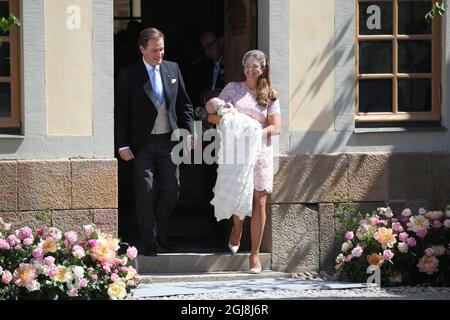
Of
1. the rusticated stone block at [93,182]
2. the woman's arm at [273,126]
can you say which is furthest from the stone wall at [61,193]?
the woman's arm at [273,126]

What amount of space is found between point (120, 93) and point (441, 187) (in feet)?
10.7

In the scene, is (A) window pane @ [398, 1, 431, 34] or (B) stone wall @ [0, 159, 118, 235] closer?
(B) stone wall @ [0, 159, 118, 235]

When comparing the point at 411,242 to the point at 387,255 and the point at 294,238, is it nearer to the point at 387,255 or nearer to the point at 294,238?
the point at 387,255

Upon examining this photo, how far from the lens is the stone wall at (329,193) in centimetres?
1181

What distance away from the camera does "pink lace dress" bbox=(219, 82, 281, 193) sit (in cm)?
1148

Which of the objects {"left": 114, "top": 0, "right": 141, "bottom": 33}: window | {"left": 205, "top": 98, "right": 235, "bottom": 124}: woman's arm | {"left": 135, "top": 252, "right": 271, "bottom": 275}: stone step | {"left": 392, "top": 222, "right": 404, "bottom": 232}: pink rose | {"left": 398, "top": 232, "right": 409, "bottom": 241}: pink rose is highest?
{"left": 114, "top": 0, "right": 141, "bottom": 33}: window

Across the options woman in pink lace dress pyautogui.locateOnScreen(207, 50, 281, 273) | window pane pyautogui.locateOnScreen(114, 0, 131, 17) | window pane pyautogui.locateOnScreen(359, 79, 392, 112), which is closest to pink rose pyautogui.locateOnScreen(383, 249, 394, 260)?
woman in pink lace dress pyautogui.locateOnScreen(207, 50, 281, 273)

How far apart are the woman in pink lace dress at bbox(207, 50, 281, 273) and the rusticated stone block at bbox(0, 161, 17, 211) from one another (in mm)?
1881

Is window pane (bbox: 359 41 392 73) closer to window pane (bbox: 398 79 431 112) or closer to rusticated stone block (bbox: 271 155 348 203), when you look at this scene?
window pane (bbox: 398 79 431 112)

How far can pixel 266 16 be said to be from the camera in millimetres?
11703

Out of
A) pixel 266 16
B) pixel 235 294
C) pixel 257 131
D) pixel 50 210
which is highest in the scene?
pixel 266 16

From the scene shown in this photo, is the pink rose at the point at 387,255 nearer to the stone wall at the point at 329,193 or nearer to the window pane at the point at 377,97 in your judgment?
the stone wall at the point at 329,193

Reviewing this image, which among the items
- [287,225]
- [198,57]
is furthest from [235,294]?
[198,57]

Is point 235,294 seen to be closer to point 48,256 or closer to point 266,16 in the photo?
point 48,256
